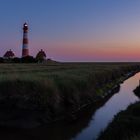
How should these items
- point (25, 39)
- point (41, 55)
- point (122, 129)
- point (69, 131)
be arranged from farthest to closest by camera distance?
point (41, 55)
point (25, 39)
point (69, 131)
point (122, 129)

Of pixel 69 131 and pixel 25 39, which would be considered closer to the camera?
pixel 69 131

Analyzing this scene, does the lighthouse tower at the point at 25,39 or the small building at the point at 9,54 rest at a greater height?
the lighthouse tower at the point at 25,39

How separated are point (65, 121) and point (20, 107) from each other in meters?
2.66

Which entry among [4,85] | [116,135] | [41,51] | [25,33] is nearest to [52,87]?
[4,85]

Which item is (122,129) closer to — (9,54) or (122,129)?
(122,129)

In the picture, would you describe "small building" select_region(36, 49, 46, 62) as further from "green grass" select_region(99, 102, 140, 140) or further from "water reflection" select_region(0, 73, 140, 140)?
"green grass" select_region(99, 102, 140, 140)

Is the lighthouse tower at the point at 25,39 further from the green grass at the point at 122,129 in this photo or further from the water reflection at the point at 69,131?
the green grass at the point at 122,129

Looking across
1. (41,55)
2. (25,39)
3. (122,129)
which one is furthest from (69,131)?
(41,55)

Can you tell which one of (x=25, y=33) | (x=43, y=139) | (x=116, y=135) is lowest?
(x=43, y=139)

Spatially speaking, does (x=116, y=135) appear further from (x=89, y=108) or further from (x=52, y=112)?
(x=89, y=108)

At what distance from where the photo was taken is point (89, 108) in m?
25.0

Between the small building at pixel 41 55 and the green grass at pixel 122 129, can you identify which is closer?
the green grass at pixel 122 129

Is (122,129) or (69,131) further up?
(122,129)

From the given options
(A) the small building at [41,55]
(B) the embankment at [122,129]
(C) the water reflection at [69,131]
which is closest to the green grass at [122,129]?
(B) the embankment at [122,129]
